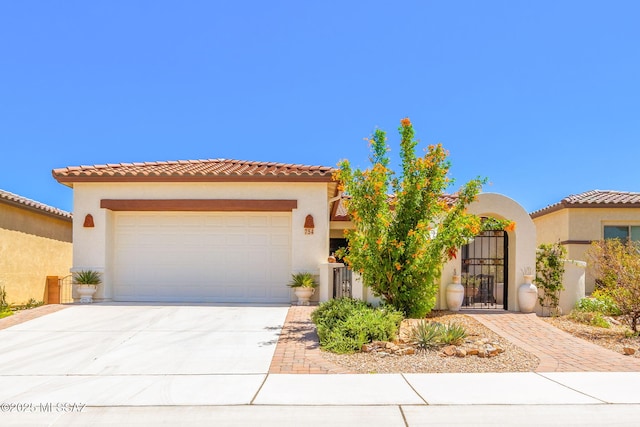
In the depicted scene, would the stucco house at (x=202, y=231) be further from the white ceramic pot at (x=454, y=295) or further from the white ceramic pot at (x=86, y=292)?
the white ceramic pot at (x=454, y=295)

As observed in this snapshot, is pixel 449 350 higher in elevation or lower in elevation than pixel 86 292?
lower

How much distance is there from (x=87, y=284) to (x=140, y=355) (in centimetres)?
621

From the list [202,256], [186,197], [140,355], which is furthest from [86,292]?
[140,355]

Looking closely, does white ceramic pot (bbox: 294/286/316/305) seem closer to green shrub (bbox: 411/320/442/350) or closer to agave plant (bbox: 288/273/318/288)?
agave plant (bbox: 288/273/318/288)

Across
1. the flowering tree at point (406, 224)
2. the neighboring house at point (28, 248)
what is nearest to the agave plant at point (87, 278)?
the neighboring house at point (28, 248)

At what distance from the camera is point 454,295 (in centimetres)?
1191

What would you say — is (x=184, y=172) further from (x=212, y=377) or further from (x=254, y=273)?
(x=212, y=377)

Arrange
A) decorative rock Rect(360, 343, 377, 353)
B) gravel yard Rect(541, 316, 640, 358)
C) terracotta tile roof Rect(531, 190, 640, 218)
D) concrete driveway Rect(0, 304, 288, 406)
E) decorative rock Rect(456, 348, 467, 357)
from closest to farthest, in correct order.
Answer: concrete driveway Rect(0, 304, 288, 406), decorative rock Rect(456, 348, 467, 357), decorative rock Rect(360, 343, 377, 353), gravel yard Rect(541, 316, 640, 358), terracotta tile roof Rect(531, 190, 640, 218)

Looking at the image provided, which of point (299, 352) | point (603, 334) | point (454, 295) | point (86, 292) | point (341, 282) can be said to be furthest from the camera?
point (341, 282)

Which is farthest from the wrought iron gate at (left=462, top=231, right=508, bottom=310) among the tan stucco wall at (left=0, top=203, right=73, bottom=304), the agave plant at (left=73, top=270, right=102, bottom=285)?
the tan stucco wall at (left=0, top=203, right=73, bottom=304)

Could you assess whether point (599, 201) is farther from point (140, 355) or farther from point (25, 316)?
point (25, 316)

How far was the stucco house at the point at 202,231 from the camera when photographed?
13.4m

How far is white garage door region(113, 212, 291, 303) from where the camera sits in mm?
13656

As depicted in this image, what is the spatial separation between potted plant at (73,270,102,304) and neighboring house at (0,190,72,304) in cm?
340
